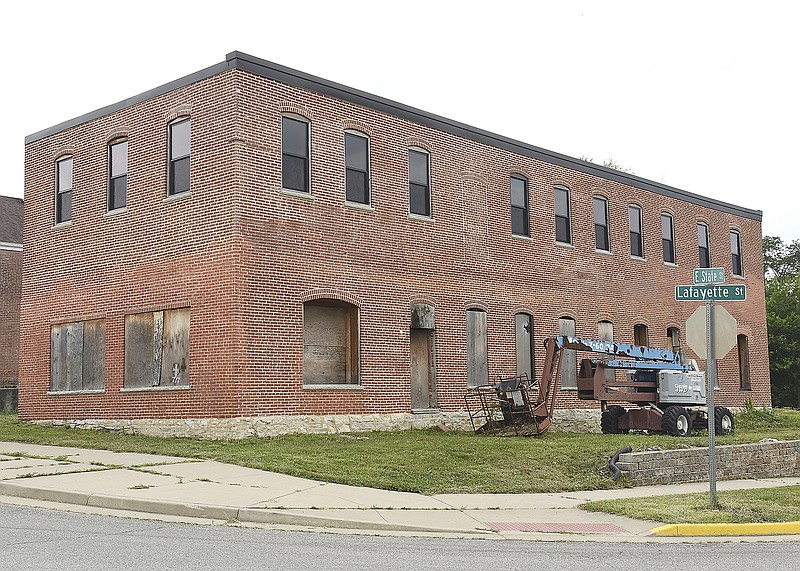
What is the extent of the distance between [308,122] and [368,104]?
2.10m

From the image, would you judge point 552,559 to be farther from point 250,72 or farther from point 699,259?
point 699,259

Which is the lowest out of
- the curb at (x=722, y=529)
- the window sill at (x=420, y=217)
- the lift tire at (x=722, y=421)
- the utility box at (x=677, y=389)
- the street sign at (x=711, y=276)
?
the curb at (x=722, y=529)

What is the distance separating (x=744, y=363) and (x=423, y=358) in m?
18.1

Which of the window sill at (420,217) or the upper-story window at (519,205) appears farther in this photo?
the upper-story window at (519,205)

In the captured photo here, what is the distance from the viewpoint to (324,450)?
19141 mm

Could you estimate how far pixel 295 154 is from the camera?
23406 millimetres

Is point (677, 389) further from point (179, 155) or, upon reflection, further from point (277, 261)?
point (179, 155)

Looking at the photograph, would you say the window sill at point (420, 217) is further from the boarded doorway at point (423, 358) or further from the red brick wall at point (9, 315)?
the red brick wall at point (9, 315)

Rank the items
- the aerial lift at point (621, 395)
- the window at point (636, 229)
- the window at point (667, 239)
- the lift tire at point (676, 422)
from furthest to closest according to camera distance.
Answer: the window at point (667, 239)
the window at point (636, 229)
the lift tire at point (676, 422)
the aerial lift at point (621, 395)

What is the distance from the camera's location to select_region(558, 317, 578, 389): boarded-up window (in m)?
30.4

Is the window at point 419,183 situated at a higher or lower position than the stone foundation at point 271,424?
higher

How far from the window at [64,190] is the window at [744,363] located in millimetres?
25861

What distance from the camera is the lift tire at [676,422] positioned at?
25.4m

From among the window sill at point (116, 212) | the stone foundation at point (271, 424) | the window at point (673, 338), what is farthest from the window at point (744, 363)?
the window sill at point (116, 212)
